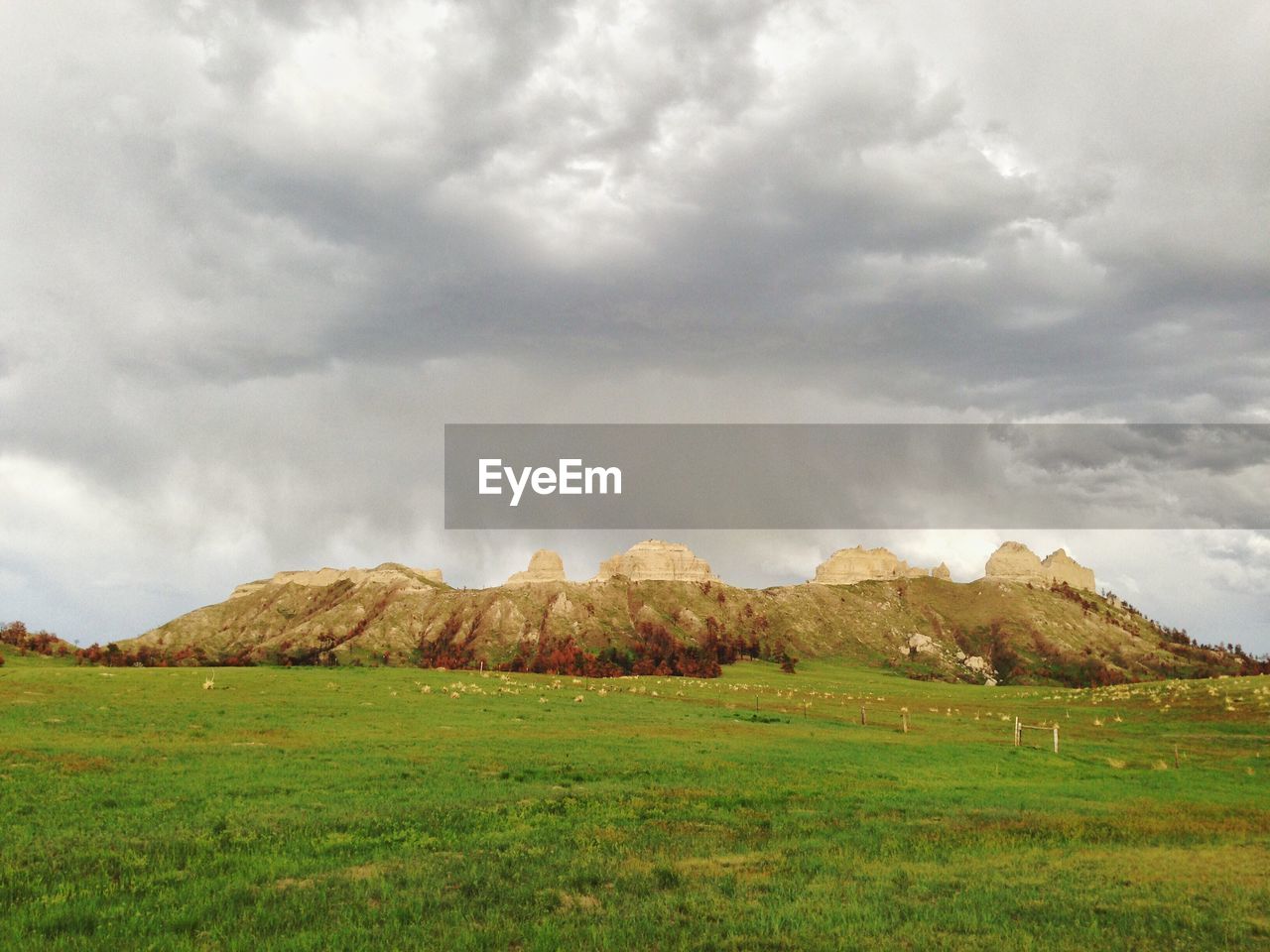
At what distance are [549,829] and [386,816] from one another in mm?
5374

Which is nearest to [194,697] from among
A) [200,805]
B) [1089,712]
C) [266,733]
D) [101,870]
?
[266,733]

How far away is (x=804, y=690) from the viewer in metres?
128

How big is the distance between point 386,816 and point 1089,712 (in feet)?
327

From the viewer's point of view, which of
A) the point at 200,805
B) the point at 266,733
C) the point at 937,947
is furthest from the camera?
the point at 266,733

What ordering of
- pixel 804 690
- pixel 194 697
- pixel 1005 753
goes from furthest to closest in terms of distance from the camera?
1. pixel 804 690
2. pixel 194 697
3. pixel 1005 753

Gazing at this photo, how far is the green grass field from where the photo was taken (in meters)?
15.4

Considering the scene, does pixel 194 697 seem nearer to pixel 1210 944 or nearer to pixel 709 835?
pixel 709 835

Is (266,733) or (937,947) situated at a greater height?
(937,947)

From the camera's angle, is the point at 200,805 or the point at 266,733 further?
the point at 266,733

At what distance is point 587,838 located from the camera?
23047 mm

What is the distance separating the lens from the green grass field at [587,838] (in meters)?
15.4

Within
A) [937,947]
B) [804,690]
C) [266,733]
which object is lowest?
[804,690]

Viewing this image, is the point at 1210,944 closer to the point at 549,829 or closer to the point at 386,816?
the point at 549,829

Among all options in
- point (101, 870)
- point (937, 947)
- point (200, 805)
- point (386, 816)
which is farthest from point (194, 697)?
point (937, 947)
